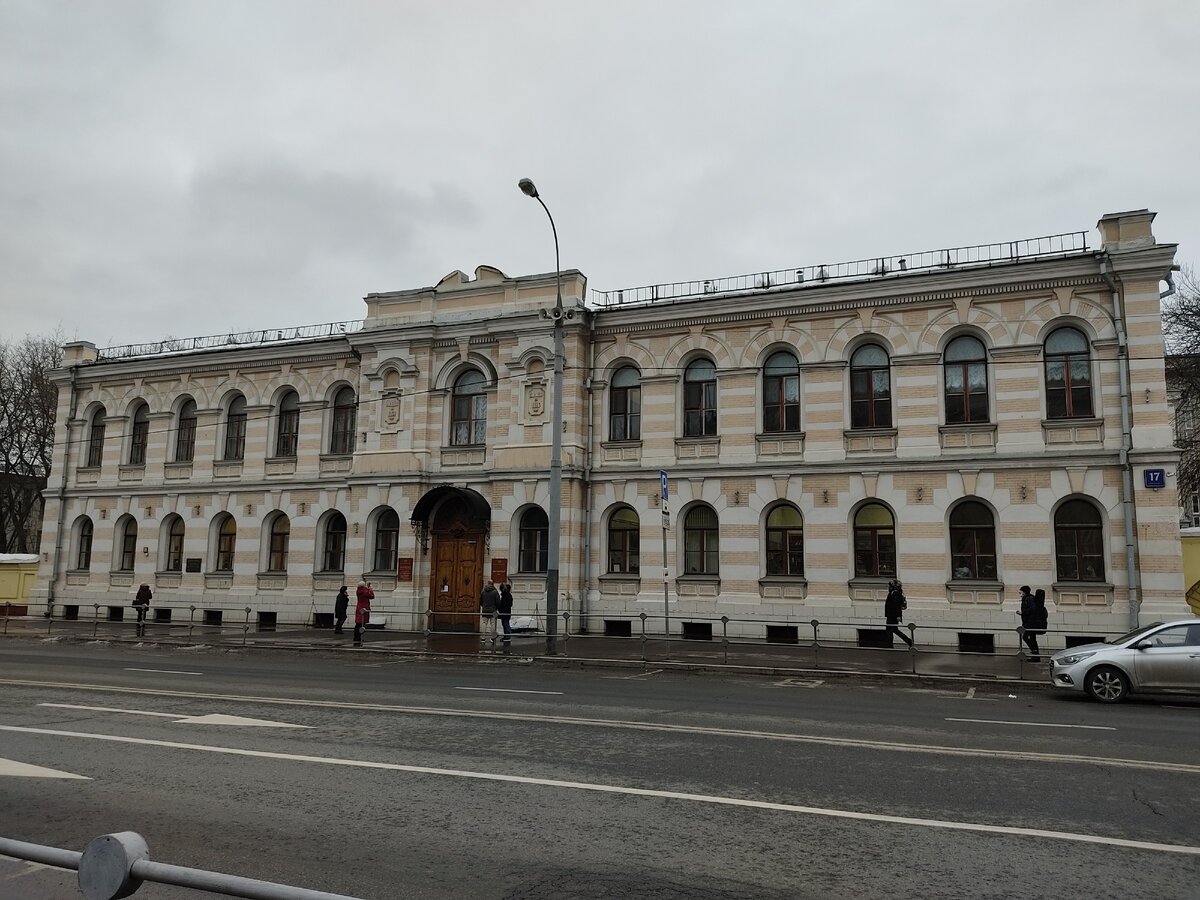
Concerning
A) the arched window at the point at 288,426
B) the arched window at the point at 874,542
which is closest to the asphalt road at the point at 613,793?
the arched window at the point at 874,542

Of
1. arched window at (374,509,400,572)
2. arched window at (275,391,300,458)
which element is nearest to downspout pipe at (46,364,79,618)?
arched window at (275,391,300,458)

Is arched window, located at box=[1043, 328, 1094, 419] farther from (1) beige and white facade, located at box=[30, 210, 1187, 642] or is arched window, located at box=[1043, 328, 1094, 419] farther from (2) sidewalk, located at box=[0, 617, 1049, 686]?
(2) sidewalk, located at box=[0, 617, 1049, 686]

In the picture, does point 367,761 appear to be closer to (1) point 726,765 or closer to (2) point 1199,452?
(1) point 726,765

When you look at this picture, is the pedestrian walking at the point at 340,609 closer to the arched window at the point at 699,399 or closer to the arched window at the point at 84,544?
the arched window at the point at 699,399

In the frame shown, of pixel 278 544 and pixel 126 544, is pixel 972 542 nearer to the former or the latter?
pixel 278 544

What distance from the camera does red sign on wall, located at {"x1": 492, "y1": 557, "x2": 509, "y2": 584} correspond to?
89.2 feet

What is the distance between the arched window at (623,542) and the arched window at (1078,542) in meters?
11.8

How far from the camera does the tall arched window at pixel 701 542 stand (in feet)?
85.4

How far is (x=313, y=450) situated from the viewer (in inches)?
1250

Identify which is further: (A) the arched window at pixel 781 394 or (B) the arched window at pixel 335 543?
(B) the arched window at pixel 335 543

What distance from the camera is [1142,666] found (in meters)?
14.7

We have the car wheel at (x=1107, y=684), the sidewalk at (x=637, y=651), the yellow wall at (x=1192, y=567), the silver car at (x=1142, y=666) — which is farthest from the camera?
the yellow wall at (x=1192, y=567)

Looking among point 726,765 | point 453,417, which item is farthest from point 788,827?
point 453,417

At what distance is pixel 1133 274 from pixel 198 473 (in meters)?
32.1
